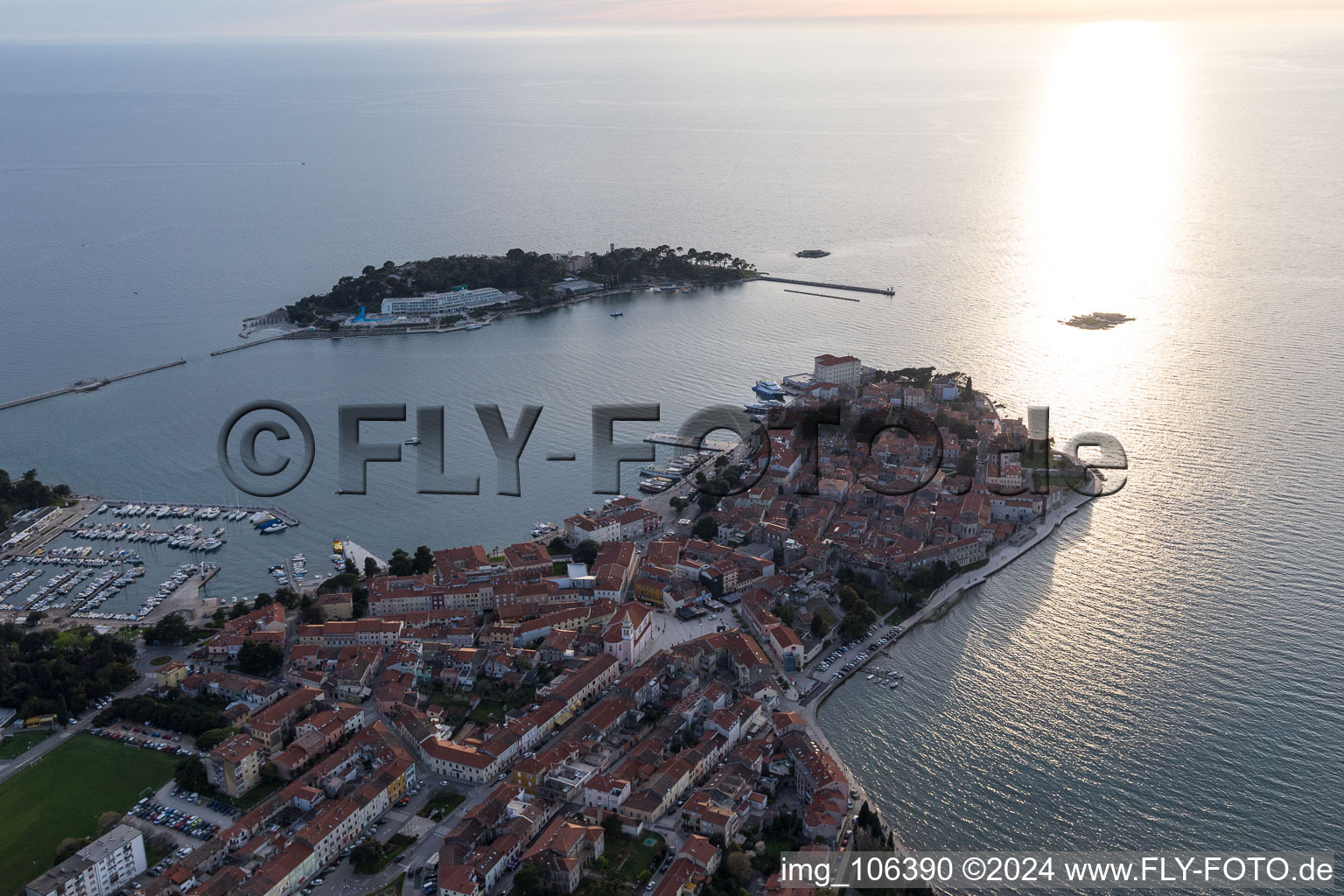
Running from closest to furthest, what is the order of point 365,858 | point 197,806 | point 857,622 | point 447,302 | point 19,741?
point 365,858, point 197,806, point 19,741, point 857,622, point 447,302

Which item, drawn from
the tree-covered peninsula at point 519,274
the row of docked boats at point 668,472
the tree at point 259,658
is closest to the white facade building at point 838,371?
the row of docked boats at point 668,472

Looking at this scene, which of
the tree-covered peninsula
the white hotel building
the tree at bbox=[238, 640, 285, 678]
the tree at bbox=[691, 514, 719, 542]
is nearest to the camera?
the tree at bbox=[238, 640, 285, 678]

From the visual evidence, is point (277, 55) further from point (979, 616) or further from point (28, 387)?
point (979, 616)

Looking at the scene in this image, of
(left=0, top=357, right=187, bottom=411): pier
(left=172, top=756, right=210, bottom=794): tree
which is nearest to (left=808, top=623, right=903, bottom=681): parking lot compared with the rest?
(left=172, top=756, right=210, bottom=794): tree

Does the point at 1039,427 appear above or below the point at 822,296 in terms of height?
below

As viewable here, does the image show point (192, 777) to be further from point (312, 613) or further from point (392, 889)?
point (312, 613)

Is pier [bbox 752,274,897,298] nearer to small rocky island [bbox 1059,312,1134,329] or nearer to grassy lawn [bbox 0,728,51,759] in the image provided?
small rocky island [bbox 1059,312,1134,329]

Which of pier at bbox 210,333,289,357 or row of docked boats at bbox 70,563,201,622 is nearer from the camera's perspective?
row of docked boats at bbox 70,563,201,622

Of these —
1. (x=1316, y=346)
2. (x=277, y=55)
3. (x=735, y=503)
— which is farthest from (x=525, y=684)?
(x=277, y=55)

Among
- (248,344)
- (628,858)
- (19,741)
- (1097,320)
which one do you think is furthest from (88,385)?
(1097,320)
